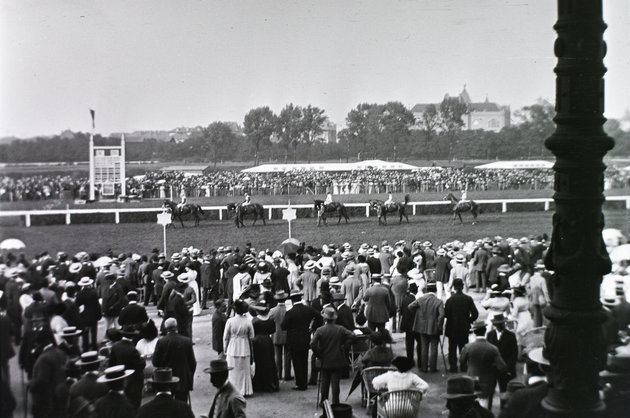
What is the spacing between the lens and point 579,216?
324 centimetres

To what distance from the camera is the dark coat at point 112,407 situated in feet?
18.8

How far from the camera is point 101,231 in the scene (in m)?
26.3

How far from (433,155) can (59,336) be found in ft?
107

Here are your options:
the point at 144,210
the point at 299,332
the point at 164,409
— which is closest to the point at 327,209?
the point at 144,210

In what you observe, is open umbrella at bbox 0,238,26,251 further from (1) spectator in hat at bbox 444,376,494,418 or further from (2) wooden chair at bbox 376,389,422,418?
(1) spectator in hat at bbox 444,376,494,418

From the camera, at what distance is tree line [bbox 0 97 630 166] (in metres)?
34.9

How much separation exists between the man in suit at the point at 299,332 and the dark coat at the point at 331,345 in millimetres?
923

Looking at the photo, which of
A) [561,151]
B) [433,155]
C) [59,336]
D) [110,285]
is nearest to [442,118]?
[433,155]

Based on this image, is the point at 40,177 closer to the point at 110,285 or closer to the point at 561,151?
the point at 110,285

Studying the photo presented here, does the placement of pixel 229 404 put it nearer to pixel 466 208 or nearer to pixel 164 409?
pixel 164 409

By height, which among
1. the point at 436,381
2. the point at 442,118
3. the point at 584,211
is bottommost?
the point at 436,381

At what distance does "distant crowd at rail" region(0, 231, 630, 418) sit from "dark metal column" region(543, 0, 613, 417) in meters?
0.73

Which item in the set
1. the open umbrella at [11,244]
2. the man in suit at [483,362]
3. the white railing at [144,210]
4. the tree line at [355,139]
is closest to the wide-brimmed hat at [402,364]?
the man in suit at [483,362]

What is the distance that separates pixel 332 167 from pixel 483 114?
9684mm
